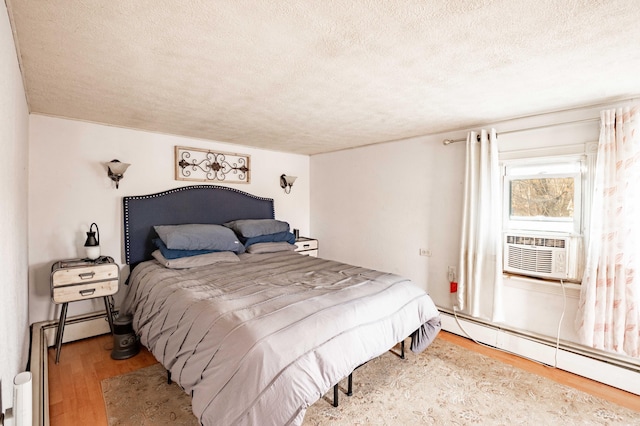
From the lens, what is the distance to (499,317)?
2965 mm

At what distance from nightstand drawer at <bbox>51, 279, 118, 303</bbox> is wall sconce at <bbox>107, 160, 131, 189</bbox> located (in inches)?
43.9

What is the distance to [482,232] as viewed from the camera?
9.89 feet

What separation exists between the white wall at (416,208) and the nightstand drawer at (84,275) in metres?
2.94

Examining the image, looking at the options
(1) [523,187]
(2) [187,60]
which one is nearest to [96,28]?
(2) [187,60]

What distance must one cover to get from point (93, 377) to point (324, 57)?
293 centimetres

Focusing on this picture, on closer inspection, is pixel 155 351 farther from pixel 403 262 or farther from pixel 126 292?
pixel 403 262

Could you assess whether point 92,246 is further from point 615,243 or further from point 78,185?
point 615,243

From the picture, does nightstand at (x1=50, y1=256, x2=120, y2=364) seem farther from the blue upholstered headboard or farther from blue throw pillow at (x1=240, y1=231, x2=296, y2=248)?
blue throw pillow at (x1=240, y1=231, x2=296, y2=248)

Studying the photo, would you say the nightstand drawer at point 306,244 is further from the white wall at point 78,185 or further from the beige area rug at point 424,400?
the beige area rug at point 424,400

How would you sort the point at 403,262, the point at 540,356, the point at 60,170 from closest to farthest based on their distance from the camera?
the point at 540,356
the point at 60,170
the point at 403,262

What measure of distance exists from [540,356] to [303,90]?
10.3ft

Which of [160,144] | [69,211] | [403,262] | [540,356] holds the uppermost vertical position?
[160,144]

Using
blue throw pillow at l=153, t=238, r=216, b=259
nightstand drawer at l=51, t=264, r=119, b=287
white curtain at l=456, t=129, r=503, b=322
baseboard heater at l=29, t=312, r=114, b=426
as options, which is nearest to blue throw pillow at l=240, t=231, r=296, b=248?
blue throw pillow at l=153, t=238, r=216, b=259

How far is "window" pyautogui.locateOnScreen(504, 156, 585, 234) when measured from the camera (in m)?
2.65
